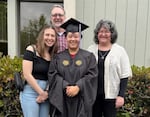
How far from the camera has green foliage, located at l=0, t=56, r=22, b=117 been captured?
437 centimetres

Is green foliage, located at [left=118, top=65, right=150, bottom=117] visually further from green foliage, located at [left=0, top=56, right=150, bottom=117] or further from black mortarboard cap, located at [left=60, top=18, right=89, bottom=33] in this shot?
black mortarboard cap, located at [left=60, top=18, right=89, bottom=33]

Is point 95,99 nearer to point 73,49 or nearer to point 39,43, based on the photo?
point 73,49

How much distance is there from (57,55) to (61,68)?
0.18 meters

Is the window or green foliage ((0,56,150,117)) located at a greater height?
the window

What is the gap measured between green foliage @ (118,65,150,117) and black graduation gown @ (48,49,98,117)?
51.0 inches

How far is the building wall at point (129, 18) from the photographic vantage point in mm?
5262

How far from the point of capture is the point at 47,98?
3.28 metres

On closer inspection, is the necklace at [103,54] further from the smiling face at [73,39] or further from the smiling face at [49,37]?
the smiling face at [49,37]

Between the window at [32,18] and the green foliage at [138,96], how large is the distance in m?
2.26

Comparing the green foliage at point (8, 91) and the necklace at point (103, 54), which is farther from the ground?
the necklace at point (103, 54)

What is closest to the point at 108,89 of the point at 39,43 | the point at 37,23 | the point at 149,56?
the point at 39,43

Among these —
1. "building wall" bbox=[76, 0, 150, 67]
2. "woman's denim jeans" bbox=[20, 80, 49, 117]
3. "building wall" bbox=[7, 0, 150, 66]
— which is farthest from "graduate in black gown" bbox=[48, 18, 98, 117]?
"building wall" bbox=[76, 0, 150, 67]

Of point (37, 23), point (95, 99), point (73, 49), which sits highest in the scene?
point (37, 23)

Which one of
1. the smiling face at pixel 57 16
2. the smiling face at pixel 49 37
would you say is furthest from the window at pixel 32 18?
the smiling face at pixel 49 37
